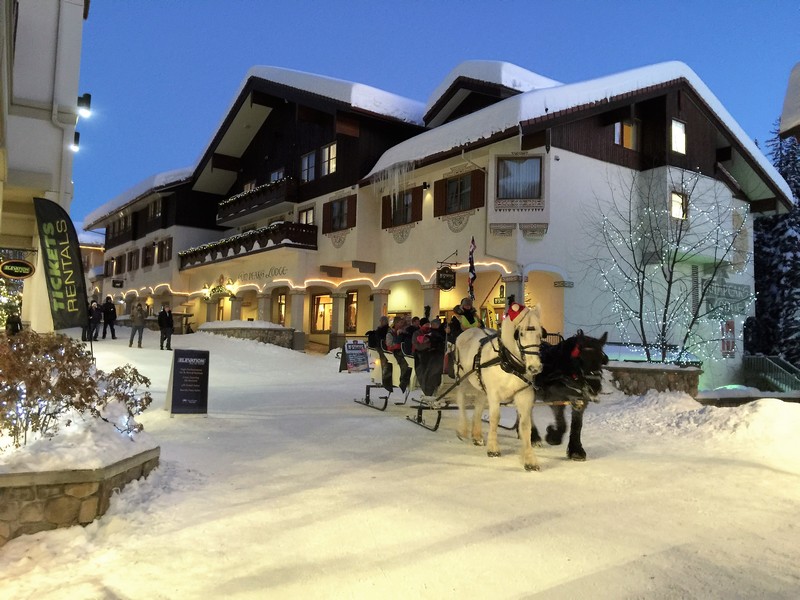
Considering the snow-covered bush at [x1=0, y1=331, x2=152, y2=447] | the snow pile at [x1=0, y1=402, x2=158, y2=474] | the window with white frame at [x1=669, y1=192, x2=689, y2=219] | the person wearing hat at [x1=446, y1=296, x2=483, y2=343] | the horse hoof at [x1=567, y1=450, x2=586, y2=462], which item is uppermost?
the window with white frame at [x1=669, y1=192, x2=689, y2=219]

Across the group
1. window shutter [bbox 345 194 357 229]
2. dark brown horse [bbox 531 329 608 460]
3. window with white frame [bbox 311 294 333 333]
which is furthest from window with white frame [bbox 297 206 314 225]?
dark brown horse [bbox 531 329 608 460]

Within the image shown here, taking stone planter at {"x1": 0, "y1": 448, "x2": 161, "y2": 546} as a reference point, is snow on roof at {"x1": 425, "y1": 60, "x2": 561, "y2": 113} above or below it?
above

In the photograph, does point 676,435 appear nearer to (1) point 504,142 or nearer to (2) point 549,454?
(2) point 549,454

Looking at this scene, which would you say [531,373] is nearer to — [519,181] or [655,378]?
[655,378]

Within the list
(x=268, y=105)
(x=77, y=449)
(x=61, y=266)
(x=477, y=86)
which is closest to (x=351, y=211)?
(x=477, y=86)

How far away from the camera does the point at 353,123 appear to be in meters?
27.0

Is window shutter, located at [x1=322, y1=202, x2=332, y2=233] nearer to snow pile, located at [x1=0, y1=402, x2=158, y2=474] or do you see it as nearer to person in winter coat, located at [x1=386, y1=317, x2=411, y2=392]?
person in winter coat, located at [x1=386, y1=317, x2=411, y2=392]

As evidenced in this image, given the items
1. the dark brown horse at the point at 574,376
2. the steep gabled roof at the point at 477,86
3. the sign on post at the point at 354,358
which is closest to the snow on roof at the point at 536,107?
the steep gabled roof at the point at 477,86

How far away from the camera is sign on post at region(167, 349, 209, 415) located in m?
10.5

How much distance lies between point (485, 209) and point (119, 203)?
35.6m

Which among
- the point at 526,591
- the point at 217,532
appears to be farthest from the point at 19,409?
the point at 526,591

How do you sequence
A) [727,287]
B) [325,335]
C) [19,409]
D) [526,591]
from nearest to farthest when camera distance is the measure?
[526,591]
[19,409]
[727,287]
[325,335]

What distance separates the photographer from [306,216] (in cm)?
3098

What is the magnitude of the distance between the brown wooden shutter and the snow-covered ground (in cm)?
1773
